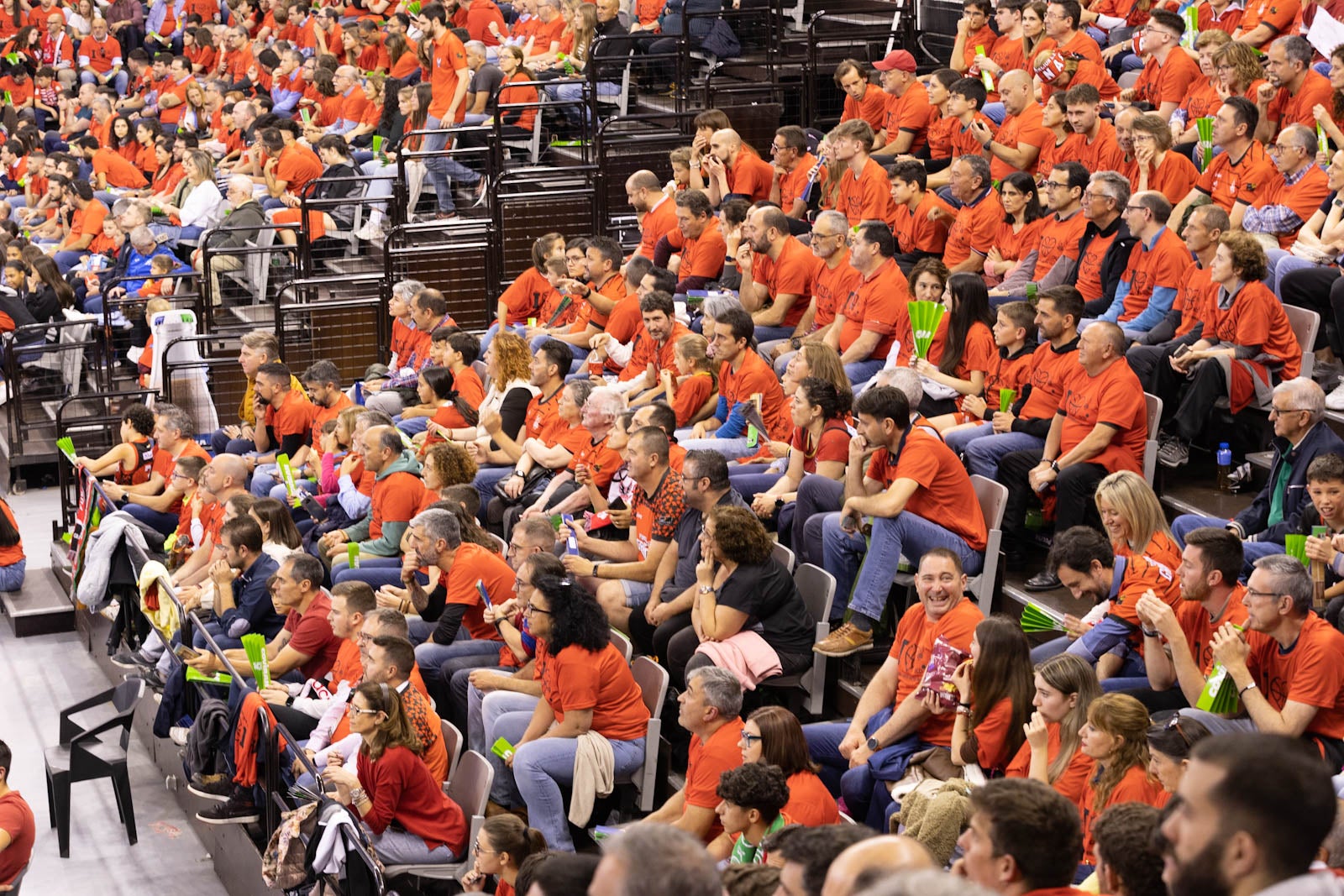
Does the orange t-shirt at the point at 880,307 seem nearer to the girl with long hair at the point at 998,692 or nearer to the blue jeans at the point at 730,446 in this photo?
the blue jeans at the point at 730,446

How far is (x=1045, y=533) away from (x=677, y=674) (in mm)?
1750

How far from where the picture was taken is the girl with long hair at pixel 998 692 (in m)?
5.35

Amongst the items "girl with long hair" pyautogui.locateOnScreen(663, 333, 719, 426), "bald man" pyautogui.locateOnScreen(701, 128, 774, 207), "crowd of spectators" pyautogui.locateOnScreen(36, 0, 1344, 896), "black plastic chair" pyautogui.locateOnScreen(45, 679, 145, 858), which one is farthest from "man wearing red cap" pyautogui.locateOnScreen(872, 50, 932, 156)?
"black plastic chair" pyautogui.locateOnScreen(45, 679, 145, 858)

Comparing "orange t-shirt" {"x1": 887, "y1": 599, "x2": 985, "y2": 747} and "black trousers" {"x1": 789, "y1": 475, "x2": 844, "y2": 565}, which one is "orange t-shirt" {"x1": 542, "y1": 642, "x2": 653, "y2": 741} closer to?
"orange t-shirt" {"x1": 887, "y1": 599, "x2": 985, "y2": 747}

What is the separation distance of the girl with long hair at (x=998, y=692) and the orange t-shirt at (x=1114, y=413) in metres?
1.76

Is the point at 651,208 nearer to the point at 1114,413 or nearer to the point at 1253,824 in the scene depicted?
the point at 1114,413

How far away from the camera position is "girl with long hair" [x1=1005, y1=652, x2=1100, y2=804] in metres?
4.96

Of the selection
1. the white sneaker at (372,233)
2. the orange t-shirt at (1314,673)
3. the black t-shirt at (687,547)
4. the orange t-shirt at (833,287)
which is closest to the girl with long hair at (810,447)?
the black t-shirt at (687,547)

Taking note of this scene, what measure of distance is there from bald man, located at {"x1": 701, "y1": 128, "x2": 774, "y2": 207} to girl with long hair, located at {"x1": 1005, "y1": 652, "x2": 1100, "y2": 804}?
20.3 ft

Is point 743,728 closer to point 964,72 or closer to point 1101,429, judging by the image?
point 1101,429

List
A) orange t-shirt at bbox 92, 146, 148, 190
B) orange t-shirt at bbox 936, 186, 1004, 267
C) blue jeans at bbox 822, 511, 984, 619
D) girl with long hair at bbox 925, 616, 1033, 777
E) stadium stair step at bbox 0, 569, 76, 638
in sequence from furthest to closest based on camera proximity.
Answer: orange t-shirt at bbox 92, 146, 148, 190, stadium stair step at bbox 0, 569, 76, 638, orange t-shirt at bbox 936, 186, 1004, 267, blue jeans at bbox 822, 511, 984, 619, girl with long hair at bbox 925, 616, 1033, 777

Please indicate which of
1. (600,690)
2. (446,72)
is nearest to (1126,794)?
(600,690)

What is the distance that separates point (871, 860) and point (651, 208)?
8.49m

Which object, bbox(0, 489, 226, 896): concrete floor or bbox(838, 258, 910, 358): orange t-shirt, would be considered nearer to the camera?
bbox(0, 489, 226, 896): concrete floor
